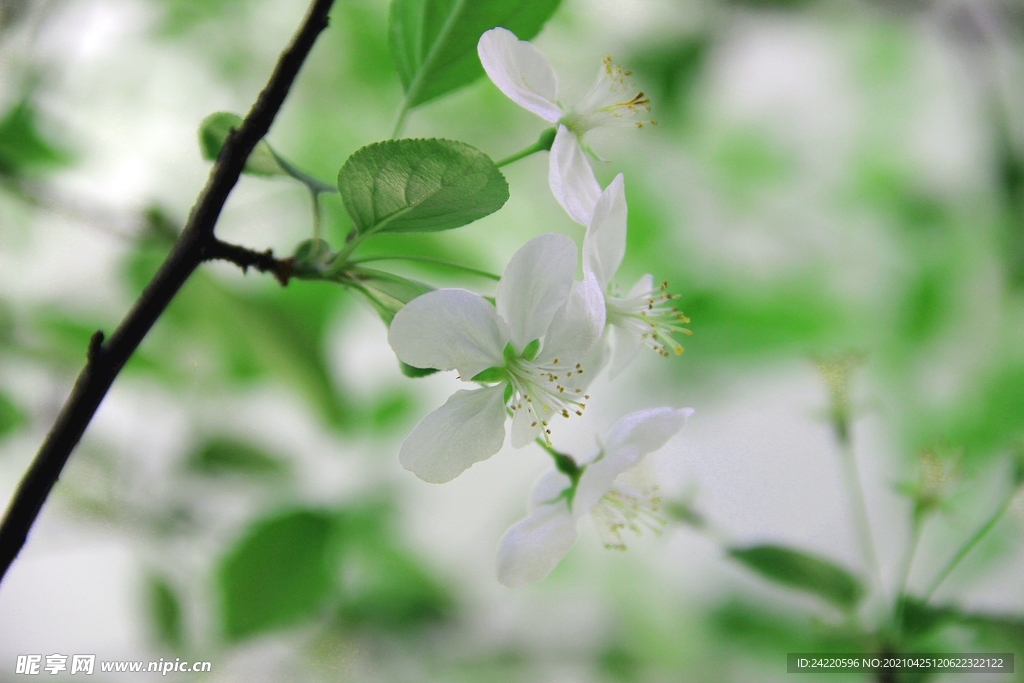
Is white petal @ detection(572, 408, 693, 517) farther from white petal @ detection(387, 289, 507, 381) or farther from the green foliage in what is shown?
the green foliage

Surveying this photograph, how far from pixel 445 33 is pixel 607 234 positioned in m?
0.13

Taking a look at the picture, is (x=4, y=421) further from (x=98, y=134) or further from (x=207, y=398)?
(x=98, y=134)

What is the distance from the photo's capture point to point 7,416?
0.54 meters

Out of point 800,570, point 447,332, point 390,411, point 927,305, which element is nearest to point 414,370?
point 447,332

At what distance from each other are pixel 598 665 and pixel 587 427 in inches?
16.1

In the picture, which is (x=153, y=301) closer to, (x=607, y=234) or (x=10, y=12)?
(x=607, y=234)

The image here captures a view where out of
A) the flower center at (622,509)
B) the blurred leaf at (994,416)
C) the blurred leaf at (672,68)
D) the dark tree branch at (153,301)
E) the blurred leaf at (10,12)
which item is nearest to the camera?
the dark tree branch at (153,301)

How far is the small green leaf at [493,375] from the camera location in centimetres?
37

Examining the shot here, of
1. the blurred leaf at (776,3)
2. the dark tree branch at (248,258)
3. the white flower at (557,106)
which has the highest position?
the blurred leaf at (776,3)

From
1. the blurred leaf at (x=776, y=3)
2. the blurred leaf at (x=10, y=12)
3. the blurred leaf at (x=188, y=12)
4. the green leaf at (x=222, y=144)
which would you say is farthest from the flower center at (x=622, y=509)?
the blurred leaf at (x=776, y=3)

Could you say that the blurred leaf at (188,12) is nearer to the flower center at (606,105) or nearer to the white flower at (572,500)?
→ the flower center at (606,105)

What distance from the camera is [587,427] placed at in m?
1.37

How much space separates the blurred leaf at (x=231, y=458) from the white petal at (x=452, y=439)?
1.87 ft

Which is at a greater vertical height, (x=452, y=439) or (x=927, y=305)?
(x=927, y=305)
